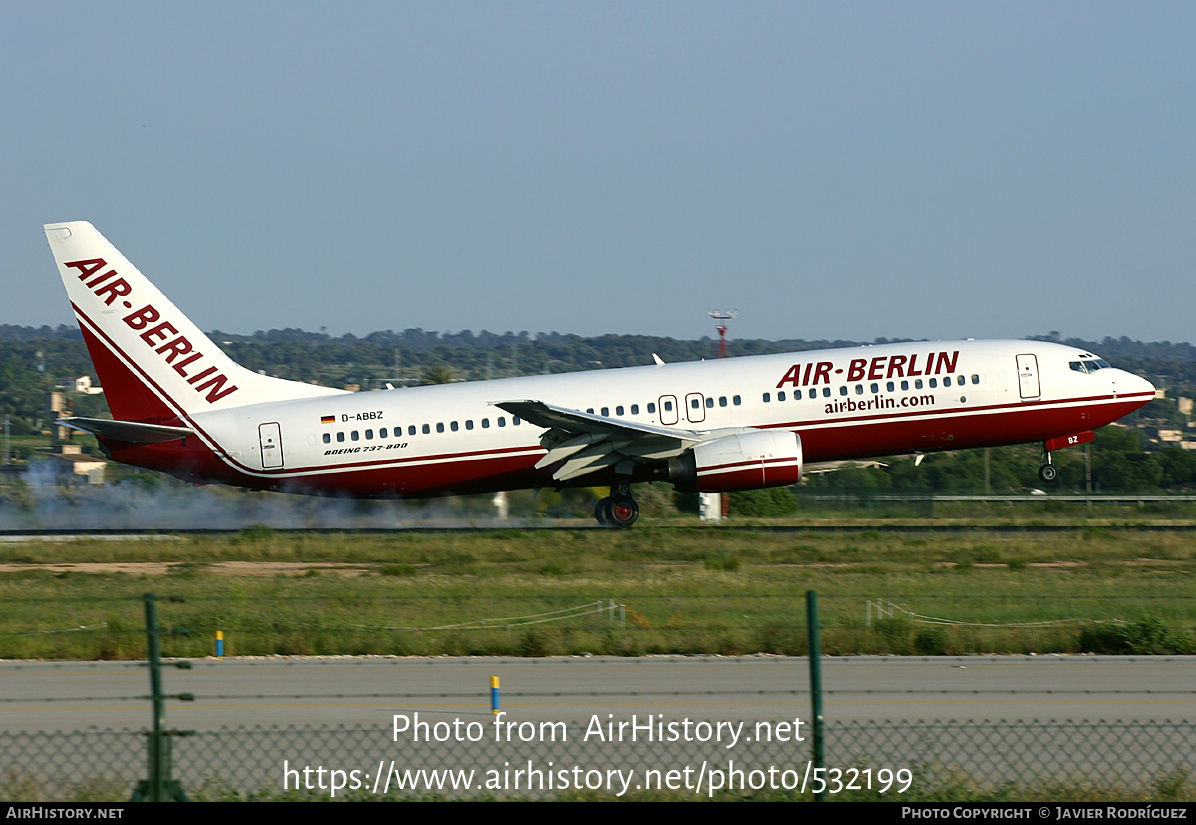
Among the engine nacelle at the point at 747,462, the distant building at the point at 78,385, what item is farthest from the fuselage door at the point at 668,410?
the distant building at the point at 78,385

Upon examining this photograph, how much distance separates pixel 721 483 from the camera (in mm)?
29672

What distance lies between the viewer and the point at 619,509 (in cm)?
3191

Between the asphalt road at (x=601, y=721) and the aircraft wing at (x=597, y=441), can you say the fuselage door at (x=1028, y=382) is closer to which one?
the aircraft wing at (x=597, y=441)

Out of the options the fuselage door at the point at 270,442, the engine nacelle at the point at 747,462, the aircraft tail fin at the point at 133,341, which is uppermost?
the aircraft tail fin at the point at 133,341

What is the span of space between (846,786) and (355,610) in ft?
38.2

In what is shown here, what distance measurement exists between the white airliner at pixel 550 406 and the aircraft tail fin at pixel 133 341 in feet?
0.11

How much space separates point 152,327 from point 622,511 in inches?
468

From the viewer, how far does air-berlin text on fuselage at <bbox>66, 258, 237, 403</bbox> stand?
31.4 m

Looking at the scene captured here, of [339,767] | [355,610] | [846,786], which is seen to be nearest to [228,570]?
[355,610]

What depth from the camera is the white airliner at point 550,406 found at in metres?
30.4

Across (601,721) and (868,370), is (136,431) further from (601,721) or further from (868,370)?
(601,721)

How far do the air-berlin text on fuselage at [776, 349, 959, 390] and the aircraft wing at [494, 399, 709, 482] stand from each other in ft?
8.22

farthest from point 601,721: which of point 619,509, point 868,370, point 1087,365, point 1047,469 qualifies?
point 1087,365

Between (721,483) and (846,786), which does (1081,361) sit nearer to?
(721,483)
